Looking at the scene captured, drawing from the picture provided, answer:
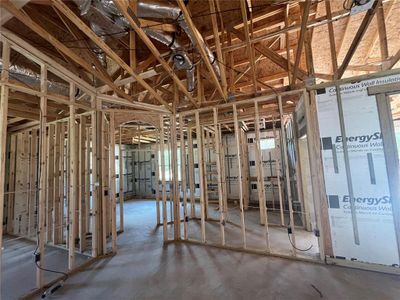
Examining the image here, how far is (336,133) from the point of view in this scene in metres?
3.10

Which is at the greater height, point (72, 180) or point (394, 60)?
point (394, 60)

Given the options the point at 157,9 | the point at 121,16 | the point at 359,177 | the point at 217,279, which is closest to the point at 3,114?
the point at 121,16

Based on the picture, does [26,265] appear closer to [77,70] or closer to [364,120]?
[77,70]

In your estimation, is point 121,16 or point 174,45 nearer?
point 121,16

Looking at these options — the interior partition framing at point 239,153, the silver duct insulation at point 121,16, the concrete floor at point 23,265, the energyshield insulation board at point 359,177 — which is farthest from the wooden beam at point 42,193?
the energyshield insulation board at point 359,177

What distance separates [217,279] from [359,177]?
2520mm

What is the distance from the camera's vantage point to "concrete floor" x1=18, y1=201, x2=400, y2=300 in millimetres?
2374

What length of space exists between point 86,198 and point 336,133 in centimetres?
473

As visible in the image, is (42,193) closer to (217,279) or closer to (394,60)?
(217,279)

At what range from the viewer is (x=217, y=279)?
2.69 meters

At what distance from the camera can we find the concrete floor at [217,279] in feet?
7.79

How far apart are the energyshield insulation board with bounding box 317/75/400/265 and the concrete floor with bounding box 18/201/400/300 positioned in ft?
1.18

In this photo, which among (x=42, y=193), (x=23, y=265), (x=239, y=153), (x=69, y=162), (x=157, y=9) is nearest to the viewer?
(x=157, y=9)

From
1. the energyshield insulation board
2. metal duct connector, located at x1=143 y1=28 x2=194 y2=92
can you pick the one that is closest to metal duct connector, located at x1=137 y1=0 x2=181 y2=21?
metal duct connector, located at x1=143 y1=28 x2=194 y2=92
